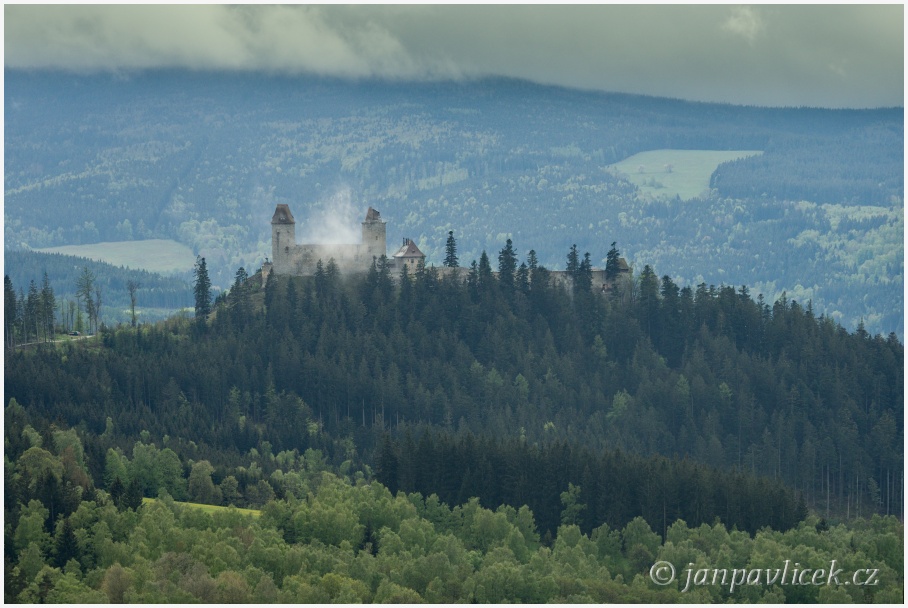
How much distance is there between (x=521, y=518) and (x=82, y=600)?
140 ft

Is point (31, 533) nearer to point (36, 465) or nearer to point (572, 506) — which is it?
point (36, 465)

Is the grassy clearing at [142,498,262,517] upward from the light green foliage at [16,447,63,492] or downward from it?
downward

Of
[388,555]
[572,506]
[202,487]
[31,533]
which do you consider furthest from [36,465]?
[572,506]

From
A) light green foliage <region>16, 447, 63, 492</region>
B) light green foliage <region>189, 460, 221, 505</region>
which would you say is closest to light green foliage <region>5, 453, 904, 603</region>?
light green foliage <region>189, 460, 221, 505</region>

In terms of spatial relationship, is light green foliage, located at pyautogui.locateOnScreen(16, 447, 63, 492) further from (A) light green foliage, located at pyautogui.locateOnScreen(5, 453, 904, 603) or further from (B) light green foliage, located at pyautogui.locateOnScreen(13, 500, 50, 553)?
(B) light green foliage, located at pyautogui.locateOnScreen(13, 500, 50, 553)

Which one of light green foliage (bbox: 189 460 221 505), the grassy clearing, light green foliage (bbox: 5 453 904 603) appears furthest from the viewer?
light green foliage (bbox: 189 460 221 505)

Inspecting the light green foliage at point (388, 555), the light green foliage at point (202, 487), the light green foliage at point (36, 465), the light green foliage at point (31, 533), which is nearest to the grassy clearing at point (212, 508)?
the light green foliage at point (388, 555)

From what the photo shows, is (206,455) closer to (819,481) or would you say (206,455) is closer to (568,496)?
(568,496)

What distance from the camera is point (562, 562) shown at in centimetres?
12962

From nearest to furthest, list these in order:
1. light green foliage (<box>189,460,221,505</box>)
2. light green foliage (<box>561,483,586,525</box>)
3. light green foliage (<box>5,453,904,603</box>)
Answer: light green foliage (<box>5,453,904,603</box>), light green foliage (<box>561,483,586,525</box>), light green foliage (<box>189,460,221,505</box>)

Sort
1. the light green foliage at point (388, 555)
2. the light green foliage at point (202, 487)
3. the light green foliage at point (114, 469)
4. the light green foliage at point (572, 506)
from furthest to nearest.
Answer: the light green foliage at point (202, 487) → the light green foliage at point (114, 469) → the light green foliage at point (572, 506) → the light green foliage at point (388, 555)

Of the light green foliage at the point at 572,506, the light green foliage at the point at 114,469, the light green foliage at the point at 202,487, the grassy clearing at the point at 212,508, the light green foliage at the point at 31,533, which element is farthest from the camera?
the light green foliage at the point at 202,487

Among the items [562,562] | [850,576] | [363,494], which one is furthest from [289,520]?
[850,576]

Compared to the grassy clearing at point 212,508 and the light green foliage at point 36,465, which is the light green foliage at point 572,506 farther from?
the light green foliage at point 36,465
